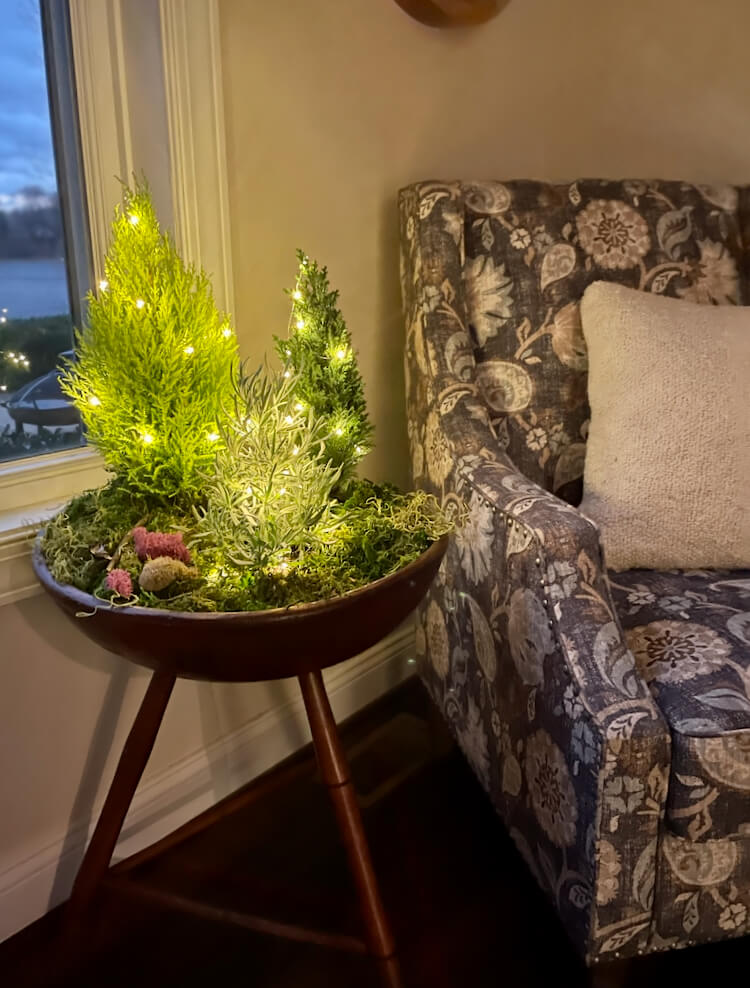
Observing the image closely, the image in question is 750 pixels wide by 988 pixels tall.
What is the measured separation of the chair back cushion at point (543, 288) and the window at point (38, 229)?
0.63 meters

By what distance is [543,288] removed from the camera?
1423 mm

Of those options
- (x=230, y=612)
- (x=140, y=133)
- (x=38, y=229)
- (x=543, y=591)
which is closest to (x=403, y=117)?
(x=140, y=133)

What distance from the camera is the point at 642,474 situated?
1206 millimetres

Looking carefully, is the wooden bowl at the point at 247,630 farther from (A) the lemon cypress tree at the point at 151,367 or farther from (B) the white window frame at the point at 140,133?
(B) the white window frame at the point at 140,133

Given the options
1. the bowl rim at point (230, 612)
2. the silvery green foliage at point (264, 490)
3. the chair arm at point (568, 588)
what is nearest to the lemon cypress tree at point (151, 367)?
the silvery green foliage at point (264, 490)

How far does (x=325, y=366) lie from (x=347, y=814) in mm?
542

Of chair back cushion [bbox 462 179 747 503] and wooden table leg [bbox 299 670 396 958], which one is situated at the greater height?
chair back cushion [bbox 462 179 747 503]

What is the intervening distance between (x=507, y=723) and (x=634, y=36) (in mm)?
1589

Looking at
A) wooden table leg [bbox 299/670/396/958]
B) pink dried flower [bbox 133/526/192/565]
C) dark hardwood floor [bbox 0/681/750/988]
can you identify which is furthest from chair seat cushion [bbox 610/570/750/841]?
pink dried flower [bbox 133/526/192/565]

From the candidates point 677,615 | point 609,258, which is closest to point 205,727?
point 677,615

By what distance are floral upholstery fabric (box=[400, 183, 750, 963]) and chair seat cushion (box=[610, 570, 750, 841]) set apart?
0.6 inches

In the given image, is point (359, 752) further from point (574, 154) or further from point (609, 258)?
point (574, 154)

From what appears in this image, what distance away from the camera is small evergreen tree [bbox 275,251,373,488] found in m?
0.99

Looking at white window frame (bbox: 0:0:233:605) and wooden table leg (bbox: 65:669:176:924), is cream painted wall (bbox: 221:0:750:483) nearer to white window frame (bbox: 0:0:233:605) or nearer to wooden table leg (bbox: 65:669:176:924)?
white window frame (bbox: 0:0:233:605)
